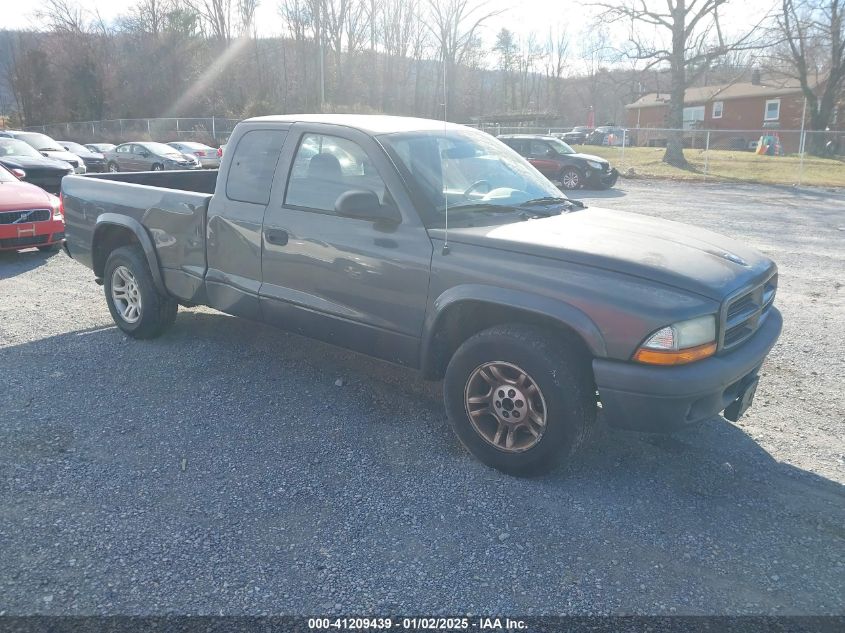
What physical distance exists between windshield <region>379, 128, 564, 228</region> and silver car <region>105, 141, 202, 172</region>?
869 inches

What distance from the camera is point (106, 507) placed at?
340cm

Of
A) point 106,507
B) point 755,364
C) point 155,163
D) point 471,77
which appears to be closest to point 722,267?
point 755,364

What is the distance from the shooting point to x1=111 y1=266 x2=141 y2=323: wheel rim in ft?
19.2

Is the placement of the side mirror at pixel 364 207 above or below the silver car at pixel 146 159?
below

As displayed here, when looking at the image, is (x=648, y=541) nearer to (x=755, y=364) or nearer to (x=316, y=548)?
(x=755, y=364)

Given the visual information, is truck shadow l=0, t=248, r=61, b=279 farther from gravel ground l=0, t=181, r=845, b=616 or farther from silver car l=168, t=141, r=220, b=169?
silver car l=168, t=141, r=220, b=169

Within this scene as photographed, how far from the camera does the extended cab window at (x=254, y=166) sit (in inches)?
188

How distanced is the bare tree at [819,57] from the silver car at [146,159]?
31.3m

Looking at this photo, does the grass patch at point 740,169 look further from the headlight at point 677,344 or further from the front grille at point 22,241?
the headlight at point 677,344

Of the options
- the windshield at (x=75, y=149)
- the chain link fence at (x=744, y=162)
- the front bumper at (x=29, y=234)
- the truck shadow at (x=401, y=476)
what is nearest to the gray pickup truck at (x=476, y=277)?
the truck shadow at (x=401, y=476)

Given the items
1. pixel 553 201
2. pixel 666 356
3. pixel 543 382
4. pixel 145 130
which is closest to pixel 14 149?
pixel 553 201

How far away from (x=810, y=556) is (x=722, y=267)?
1487 millimetres

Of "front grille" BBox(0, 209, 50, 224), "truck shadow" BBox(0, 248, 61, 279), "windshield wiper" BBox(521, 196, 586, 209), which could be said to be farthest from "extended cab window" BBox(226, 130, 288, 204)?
"front grille" BBox(0, 209, 50, 224)

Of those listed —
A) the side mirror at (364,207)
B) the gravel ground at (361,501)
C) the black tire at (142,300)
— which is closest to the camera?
the gravel ground at (361,501)
